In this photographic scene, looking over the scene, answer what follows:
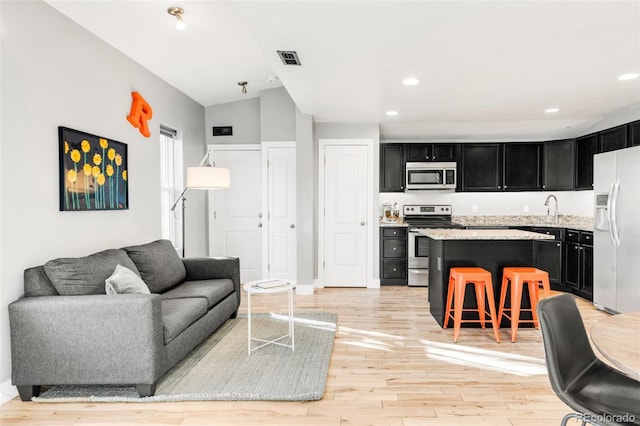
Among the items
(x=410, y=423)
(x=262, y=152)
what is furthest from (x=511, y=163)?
(x=410, y=423)

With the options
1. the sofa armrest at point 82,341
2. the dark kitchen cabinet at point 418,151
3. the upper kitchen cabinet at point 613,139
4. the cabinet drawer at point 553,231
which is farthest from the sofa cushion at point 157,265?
the upper kitchen cabinet at point 613,139

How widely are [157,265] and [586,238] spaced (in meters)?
5.13

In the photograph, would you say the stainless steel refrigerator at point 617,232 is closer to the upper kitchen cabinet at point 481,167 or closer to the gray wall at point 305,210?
the upper kitchen cabinet at point 481,167

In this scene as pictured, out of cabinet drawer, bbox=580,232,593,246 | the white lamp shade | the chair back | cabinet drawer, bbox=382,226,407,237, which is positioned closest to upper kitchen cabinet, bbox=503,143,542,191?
cabinet drawer, bbox=580,232,593,246

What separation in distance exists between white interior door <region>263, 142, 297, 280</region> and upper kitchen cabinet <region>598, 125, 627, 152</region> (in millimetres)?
4176

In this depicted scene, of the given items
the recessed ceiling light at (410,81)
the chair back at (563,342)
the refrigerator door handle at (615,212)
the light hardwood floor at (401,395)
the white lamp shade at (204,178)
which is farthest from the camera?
the refrigerator door handle at (615,212)

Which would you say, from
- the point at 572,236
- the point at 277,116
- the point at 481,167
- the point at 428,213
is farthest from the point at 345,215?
the point at 572,236

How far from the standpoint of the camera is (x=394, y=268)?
6098mm

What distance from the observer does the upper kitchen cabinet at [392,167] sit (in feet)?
21.4

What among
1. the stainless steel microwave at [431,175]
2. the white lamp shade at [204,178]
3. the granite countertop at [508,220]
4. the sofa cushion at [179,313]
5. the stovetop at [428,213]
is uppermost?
the stainless steel microwave at [431,175]

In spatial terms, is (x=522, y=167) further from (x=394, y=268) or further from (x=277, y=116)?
(x=277, y=116)

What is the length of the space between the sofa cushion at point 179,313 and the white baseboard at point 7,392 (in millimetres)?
982

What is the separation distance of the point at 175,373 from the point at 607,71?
4346 millimetres

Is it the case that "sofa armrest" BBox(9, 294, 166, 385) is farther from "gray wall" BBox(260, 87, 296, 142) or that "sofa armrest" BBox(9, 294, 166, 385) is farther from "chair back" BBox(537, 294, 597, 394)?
"gray wall" BBox(260, 87, 296, 142)
